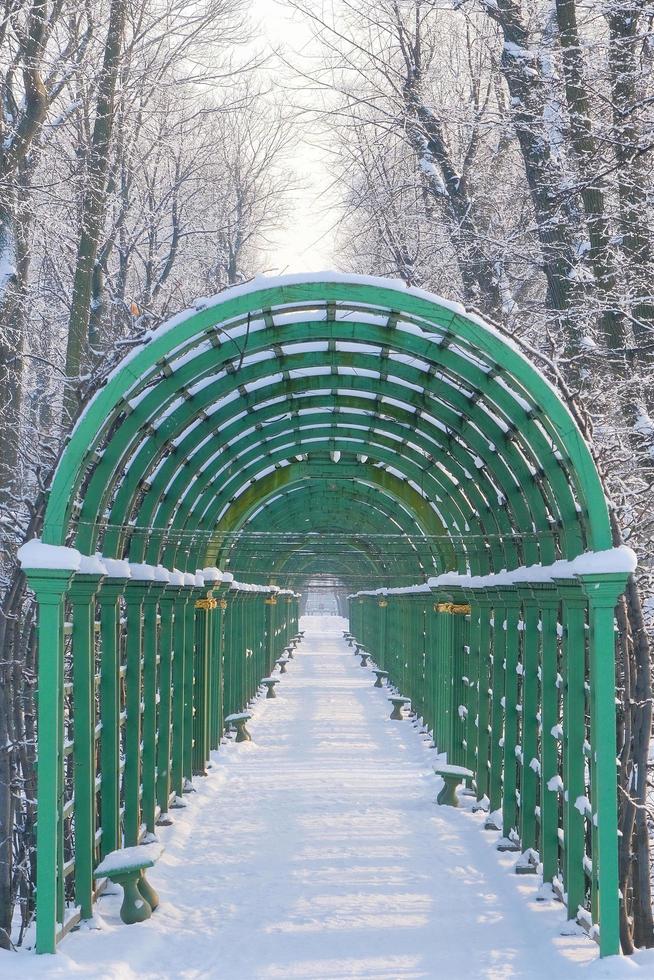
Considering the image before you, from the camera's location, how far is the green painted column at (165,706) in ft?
36.3

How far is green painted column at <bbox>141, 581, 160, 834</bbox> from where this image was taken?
397 inches

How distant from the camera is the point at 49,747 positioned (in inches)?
263

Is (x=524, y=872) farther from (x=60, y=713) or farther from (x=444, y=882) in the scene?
(x=60, y=713)

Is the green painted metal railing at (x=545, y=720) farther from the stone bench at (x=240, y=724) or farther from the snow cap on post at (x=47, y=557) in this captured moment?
the snow cap on post at (x=47, y=557)

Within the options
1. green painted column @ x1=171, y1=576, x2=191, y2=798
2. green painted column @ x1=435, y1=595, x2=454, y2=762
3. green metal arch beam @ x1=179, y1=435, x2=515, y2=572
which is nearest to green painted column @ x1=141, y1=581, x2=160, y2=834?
green painted column @ x1=171, y1=576, x2=191, y2=798

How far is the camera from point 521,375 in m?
6.74

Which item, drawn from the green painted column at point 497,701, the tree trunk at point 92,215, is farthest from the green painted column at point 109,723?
the tree trunk at point 92,215

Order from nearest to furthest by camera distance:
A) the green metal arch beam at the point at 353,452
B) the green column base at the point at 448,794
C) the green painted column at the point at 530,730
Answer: the green painted column at the point at 530,730 → the green column base at the point at 448,794 → the green metal arch beam at the point at 353,452

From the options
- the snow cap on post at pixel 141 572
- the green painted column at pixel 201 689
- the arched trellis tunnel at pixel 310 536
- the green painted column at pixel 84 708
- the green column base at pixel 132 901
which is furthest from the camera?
the green painted column at pixel 201 689

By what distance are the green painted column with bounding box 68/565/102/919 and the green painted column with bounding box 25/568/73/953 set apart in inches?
30.5

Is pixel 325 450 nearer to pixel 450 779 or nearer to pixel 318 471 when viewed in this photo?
pixel 318 471

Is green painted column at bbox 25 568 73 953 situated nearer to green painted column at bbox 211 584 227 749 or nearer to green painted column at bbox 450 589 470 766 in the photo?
green painted column at bbox 450 589 470 766

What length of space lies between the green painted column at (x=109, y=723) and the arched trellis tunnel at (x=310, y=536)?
17 mm

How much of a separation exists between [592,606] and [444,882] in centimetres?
305
